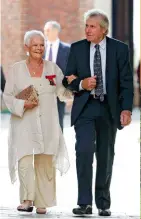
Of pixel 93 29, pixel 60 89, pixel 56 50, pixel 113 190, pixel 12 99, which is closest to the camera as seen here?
pixel 93 29

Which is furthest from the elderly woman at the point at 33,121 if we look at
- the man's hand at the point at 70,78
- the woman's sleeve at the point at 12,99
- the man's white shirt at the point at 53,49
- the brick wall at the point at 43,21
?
the brick wall at the point at 43,21

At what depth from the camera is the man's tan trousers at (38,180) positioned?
375 inches

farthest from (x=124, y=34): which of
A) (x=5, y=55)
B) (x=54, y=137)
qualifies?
(x=54, y=137)

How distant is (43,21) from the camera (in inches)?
862

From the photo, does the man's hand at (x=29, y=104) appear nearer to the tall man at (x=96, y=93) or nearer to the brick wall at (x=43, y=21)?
the tall man at (x=96, y=93)

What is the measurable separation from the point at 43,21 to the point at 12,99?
12.5m

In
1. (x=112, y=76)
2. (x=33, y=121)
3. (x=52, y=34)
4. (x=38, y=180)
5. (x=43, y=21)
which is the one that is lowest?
(x=38, y=180)

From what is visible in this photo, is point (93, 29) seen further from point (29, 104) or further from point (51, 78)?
point (29, 104)

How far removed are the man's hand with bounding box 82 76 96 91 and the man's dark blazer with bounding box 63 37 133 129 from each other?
0.28 feet

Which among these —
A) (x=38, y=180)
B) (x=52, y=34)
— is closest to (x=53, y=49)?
(x=52, y=34)

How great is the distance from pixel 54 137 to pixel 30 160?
0.91ft

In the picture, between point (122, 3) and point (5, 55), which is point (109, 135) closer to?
point (5, 55)

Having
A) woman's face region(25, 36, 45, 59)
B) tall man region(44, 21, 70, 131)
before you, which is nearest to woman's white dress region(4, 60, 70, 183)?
woman's face region(25, 36, 45, 59)

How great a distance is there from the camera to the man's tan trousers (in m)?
9.53
